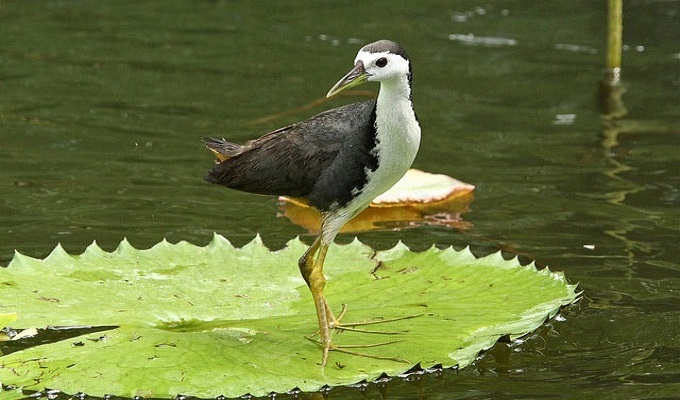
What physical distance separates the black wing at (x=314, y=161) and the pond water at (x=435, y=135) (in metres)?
0.77

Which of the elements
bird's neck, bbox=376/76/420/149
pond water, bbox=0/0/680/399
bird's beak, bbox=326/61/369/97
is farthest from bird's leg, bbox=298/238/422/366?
bird's beak, bbox=326/61/369/97

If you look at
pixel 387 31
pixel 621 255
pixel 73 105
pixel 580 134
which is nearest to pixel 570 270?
pixel 621 255

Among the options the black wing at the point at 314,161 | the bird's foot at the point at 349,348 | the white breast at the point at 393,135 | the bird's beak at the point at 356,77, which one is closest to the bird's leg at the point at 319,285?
the bird's foot at the point at 349,348

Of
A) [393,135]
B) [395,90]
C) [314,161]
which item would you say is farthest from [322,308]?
[395,90]

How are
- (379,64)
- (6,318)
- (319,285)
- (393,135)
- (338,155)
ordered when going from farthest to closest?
(319,285), (338,155), (393,135), (379,64), (6,318)

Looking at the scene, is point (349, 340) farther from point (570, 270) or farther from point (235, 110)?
point (235, 110)

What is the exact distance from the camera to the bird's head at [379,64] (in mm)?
3951

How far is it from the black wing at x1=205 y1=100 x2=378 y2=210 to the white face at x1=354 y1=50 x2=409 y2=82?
208mm

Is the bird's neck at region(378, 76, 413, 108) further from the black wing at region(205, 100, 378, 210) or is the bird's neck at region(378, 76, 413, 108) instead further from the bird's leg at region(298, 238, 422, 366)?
the bird's leg at region(298, 238, 422, 366)

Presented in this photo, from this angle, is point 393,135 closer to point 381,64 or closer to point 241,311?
point 381,64

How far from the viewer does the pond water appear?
15.4ft

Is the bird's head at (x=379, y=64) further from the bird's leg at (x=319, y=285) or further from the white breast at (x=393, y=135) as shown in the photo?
the bird's leg at (x=319, y=285)

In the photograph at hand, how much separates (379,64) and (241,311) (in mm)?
1145

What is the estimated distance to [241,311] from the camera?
443 cm
